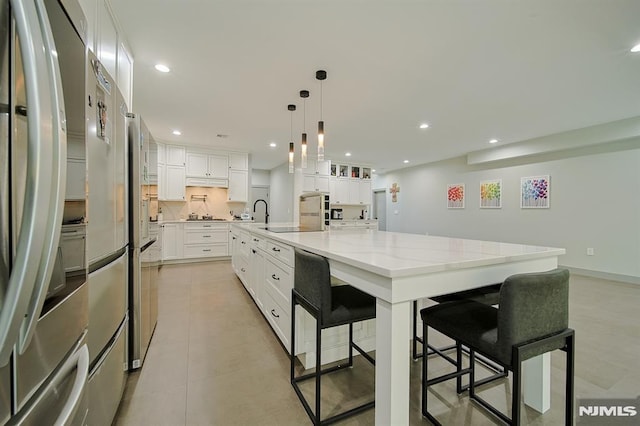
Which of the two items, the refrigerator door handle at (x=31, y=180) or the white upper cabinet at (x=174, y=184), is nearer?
the refrigerator door handle at (x=31, y=180)

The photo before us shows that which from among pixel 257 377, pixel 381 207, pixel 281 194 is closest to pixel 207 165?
pixel 281 194

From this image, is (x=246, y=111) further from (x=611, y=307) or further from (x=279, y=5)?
(x=611, y=307)

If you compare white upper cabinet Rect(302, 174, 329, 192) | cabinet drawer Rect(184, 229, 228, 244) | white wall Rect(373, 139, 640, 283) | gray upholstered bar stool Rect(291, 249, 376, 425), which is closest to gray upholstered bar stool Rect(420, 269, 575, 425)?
gray upholstered bar stool Rect(291, 249, 376, 425)

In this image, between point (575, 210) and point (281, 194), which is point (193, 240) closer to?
point (281, 194)

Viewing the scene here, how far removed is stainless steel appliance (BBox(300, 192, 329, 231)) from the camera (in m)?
2.67

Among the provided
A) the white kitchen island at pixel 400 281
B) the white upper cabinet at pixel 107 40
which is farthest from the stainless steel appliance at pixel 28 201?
the white upper cabinet at pixel 107 40

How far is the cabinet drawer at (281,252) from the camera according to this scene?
1.80 m

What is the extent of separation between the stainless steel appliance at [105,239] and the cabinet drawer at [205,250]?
162 inches

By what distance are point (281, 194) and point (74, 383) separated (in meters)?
7.17

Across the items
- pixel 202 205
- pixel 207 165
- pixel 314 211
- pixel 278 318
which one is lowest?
pixel 278 318

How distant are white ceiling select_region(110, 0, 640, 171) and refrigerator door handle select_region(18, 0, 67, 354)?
5.80 ft

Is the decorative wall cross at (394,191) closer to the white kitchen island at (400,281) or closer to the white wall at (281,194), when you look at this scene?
the white wall at (281,194)

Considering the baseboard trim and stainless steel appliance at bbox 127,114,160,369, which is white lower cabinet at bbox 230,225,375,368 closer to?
stainless steel appliance at bbox 127,114,160,369

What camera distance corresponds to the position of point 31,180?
434mm
